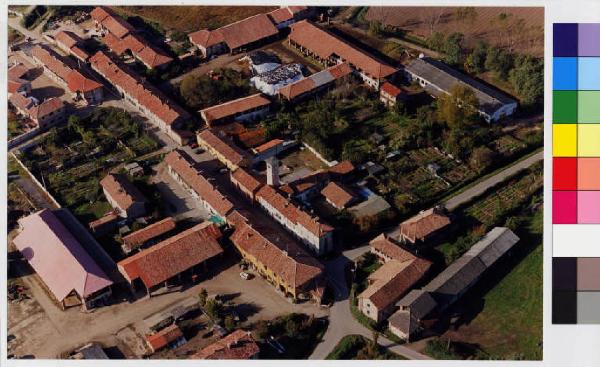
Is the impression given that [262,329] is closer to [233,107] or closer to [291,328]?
[291,328]

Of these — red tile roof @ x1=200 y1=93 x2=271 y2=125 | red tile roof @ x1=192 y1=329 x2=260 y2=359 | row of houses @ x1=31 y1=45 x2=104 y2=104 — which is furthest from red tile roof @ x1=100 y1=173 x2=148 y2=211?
red tile roof @ x1=192 y1=329 x2=260 y2=359

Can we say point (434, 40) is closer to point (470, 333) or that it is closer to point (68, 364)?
point (470, 333)

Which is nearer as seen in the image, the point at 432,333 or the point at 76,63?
the point at 432,333

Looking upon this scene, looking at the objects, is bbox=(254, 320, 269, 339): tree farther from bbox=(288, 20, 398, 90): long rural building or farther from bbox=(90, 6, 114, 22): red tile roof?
bbox=(90, 6, 114, 22): red tile roof

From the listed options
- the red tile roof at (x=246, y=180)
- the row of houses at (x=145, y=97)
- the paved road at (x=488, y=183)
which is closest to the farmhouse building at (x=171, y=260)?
the red tile roof at (x=246, y=180)

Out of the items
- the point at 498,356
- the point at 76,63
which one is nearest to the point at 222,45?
the point at 76,63
